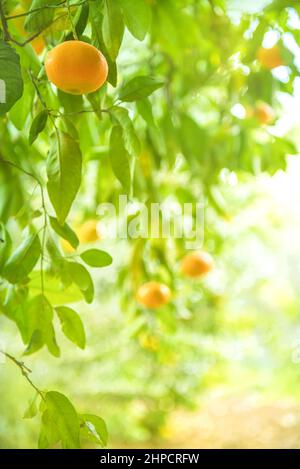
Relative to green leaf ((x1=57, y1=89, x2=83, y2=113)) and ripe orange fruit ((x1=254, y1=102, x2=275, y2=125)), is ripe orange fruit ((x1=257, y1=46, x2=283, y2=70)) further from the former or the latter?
green leaf ((x1=57, y1=89, x2=83, y2=113))

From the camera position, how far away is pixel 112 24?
0.45 meters

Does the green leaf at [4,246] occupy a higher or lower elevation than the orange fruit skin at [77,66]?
lower

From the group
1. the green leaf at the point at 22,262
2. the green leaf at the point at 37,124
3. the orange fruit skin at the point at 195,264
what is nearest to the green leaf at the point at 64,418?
the green leaf at the point at 22,262

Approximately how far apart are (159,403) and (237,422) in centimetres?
41

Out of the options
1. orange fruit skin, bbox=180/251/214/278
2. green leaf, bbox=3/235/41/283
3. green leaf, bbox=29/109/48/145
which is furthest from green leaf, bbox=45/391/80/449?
orange fruit skin, bbox=180/251/214/278

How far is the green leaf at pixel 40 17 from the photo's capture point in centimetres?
46

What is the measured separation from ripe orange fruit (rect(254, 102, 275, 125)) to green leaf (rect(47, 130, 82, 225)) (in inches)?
29.9

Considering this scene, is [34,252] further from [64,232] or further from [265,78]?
[265,78]

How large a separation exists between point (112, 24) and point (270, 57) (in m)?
0.50

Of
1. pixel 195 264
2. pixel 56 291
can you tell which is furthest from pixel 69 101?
pixel 195 264

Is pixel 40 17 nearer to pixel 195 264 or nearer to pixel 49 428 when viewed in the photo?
pixel 49 428

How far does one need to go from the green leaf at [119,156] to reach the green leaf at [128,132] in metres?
0.01

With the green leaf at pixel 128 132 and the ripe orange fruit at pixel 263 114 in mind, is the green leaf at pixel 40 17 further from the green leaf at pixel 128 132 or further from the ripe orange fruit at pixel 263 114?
the ripe orange fruit at pixel 263 114

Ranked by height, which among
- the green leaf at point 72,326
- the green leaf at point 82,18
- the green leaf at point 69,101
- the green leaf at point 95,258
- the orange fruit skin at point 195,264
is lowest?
the green leaf at point 72,326
